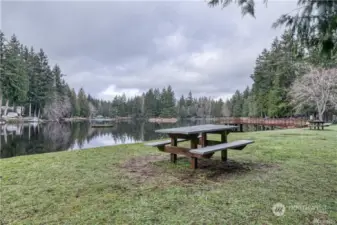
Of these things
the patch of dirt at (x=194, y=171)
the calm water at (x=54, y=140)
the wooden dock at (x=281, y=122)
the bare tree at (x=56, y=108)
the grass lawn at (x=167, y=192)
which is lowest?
the calm water at (x=54, y=140)

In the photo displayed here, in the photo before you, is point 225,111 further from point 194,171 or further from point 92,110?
point 194,171

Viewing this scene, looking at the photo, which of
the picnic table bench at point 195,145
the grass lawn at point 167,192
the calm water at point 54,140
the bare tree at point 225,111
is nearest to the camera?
the grass lawn at point 167,192

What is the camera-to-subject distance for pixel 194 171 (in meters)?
4.28

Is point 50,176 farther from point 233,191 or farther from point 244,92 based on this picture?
point 244,92

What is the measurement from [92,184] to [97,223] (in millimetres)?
1352

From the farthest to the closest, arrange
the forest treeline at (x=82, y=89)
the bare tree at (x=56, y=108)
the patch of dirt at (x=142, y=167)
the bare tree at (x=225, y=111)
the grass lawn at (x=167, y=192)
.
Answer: the bare tree at (x=225, y=111) → the bare tree at (x=56, y=108) → the forest treeline at (x=82, y=89) → the patch of dirt at (x=142, y=167) → the grass lawn at (x=167, y=192)

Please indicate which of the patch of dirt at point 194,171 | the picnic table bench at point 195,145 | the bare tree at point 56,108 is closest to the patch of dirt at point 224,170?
the patch of dirt at point 194,171

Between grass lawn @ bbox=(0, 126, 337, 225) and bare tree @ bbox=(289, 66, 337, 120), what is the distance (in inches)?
829

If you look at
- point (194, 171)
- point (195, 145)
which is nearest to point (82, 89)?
point (195, 145)

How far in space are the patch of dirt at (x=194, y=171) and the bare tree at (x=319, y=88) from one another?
22.3 meters

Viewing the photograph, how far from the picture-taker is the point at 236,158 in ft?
18.2

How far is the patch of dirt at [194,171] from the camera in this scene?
3.86 meters

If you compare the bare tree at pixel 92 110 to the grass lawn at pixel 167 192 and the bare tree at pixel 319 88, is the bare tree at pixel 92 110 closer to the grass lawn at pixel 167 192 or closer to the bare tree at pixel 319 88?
the bare tree at pixel 319 88

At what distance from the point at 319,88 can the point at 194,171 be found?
24151mm
